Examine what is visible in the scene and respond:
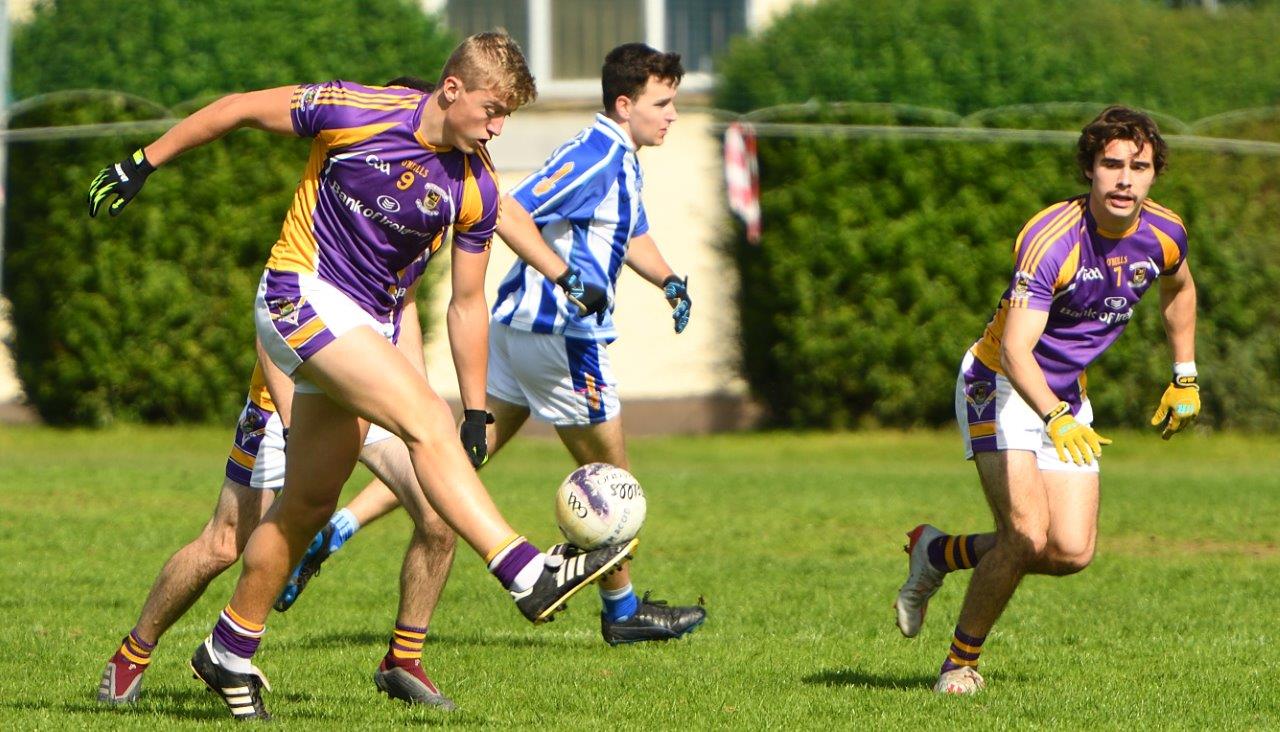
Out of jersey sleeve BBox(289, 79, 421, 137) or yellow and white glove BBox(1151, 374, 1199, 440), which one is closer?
jersey sleeve BBox(289, 79, 421, 137)

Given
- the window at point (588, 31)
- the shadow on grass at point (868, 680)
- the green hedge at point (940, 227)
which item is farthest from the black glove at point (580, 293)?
the window at point (588, 31)

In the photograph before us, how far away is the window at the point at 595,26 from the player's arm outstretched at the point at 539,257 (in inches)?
537

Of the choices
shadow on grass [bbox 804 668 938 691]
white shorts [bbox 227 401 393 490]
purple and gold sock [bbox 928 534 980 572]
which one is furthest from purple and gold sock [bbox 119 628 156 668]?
purple and gold sock [bbox 928 534 980 572]

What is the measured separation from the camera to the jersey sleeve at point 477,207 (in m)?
6.12

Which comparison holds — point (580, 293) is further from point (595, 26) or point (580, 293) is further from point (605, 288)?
point (595, 26)

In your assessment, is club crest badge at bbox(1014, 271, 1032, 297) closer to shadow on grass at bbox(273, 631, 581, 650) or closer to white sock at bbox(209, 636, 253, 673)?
shadow on grass at bbox(273, 631, 581, 650)

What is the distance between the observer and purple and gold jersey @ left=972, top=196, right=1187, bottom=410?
6770 millimetres

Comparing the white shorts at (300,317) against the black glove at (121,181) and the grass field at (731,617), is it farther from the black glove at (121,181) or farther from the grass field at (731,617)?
the grass field at (731,617)

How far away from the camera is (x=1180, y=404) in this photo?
7.30m

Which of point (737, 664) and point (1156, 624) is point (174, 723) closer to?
point (737, 664)

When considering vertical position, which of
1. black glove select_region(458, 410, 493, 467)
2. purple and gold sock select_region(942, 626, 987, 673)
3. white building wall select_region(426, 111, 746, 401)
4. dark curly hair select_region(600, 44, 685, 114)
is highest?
dark curly hair select_region(600, 44, 685, 114)

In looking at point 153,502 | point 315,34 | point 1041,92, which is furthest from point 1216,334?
point 153,502

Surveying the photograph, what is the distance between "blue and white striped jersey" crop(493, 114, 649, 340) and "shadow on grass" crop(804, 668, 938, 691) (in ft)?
6.22

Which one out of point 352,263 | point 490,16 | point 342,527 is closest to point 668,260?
point 490,16
